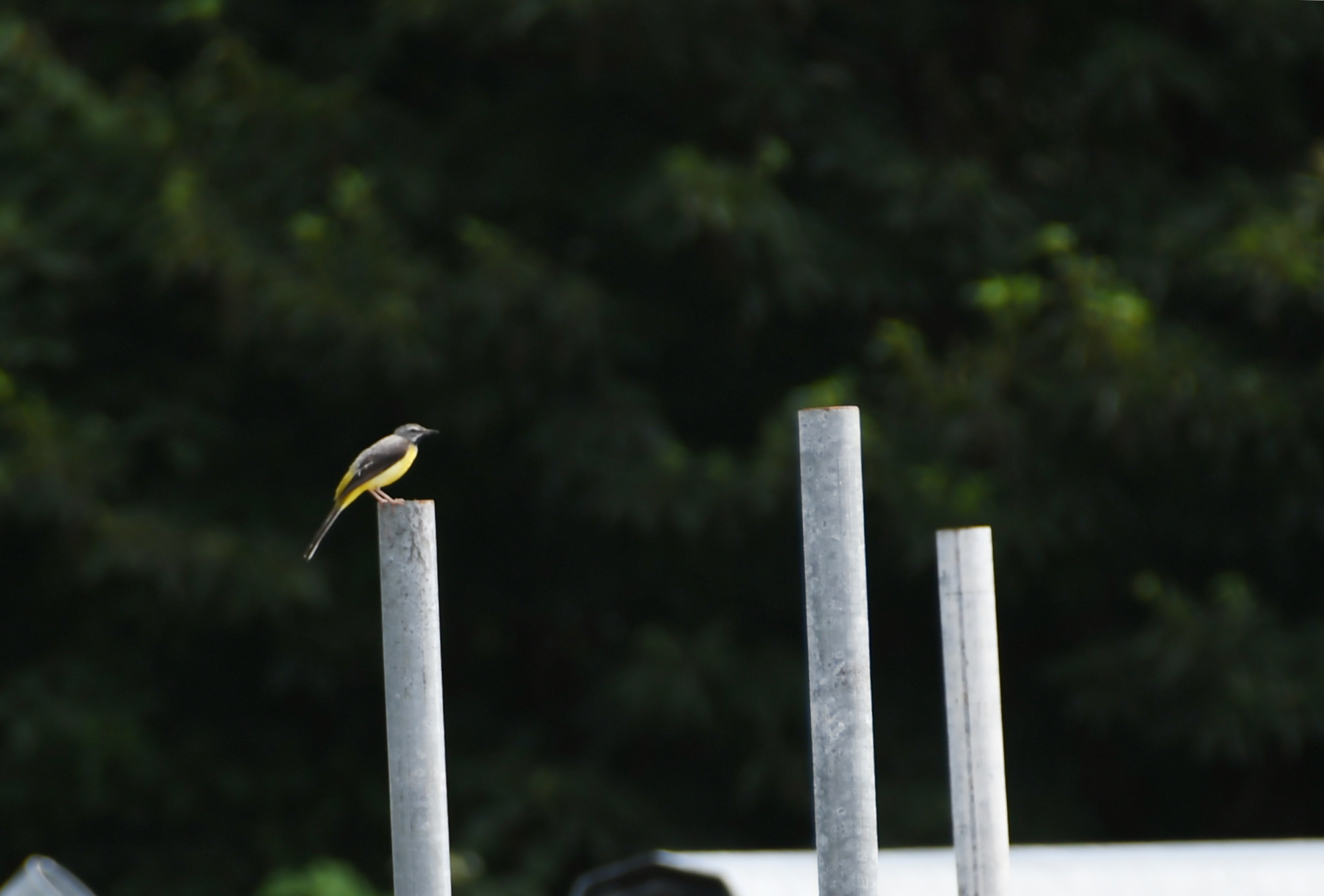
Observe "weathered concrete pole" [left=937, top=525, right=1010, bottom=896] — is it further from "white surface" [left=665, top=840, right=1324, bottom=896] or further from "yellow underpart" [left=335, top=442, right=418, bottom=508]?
"yellow underpart" [left=335, top=442, right=418, bottom=508]

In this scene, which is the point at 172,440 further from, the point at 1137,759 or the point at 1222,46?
the point at 1222,46

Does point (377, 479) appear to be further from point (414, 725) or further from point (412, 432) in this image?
point (414, 725)

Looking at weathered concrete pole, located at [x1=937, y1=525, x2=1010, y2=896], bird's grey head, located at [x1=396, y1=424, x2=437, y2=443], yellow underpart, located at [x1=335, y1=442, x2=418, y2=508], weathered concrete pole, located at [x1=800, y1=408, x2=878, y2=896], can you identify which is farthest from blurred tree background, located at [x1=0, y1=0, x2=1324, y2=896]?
weathered concrete pole, located at [x1=800, y1=408, x2=878, y2=896]

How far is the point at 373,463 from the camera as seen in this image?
217 inches

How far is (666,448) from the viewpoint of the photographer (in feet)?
29.5

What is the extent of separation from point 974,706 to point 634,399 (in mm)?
5731

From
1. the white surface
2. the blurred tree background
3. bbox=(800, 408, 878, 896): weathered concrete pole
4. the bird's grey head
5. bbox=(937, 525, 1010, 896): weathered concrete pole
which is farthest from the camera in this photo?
the blurred tree background

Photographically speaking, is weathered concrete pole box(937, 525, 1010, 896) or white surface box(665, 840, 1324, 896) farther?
white surface box(665, 840, 1324, 896)

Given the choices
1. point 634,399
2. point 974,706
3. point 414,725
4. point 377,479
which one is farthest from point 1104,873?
point 634,399

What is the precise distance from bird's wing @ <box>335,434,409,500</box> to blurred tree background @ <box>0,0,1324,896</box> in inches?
129

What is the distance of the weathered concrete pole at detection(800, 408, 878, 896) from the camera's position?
10.4 ft

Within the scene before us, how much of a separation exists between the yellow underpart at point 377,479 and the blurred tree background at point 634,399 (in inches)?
127

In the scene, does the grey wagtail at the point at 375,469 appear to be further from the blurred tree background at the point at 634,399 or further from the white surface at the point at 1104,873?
the blurred tree background at the point at 634,399

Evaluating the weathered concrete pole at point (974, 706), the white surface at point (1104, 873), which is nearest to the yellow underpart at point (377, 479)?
the white surface at point (1104, 873)
